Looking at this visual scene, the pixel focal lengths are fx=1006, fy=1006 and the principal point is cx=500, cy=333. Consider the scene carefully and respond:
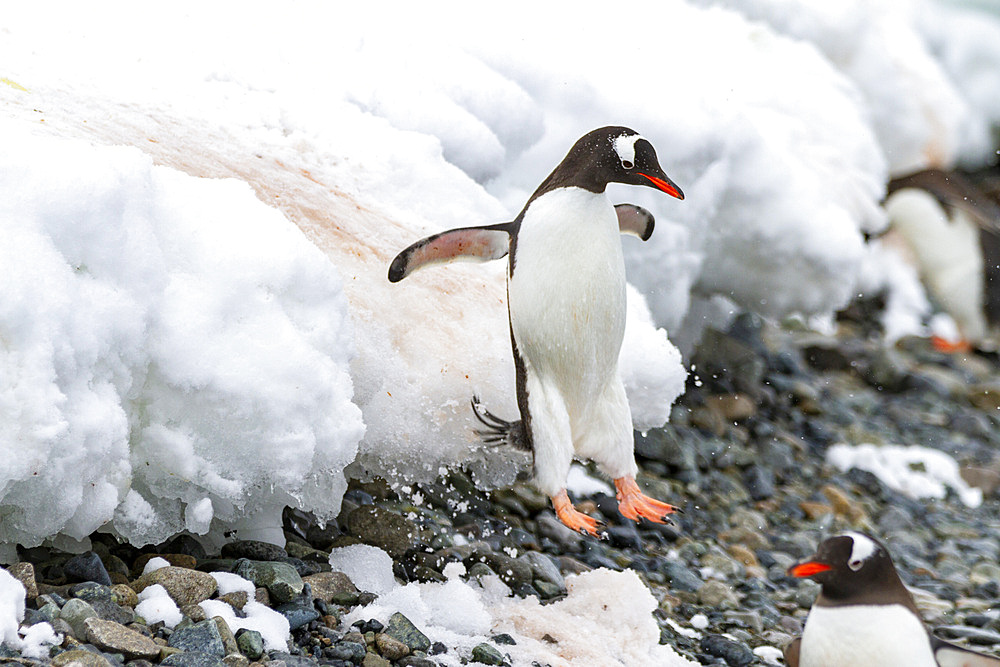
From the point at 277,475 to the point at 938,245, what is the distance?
15.6ft

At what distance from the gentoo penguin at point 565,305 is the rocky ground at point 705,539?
1.34 feet

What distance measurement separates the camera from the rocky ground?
191cm

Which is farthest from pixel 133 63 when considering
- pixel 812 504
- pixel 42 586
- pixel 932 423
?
pixel 932 423

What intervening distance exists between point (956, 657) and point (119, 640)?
6.11 feet

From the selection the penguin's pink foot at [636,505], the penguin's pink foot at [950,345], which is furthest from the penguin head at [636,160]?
the penguin's pink foot at [950,345]

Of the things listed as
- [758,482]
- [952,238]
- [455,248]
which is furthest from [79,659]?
[952,238]

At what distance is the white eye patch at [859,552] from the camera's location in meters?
2.33

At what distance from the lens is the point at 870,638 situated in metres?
2.33

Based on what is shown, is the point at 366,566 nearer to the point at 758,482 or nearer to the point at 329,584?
the point at 329,584

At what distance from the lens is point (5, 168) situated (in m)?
1.87

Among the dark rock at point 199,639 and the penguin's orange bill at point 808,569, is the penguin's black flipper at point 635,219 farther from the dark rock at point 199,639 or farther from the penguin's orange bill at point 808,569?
the dark rock at point 199,639

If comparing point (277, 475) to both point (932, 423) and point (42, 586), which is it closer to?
point (42, 586)

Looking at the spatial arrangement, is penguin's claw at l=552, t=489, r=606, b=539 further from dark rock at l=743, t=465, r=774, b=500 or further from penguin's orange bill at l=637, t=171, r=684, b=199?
dark rock at l=743, t=465, r=774, b=500

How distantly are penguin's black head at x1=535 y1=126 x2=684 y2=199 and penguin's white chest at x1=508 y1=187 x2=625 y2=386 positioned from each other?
0.05 m
